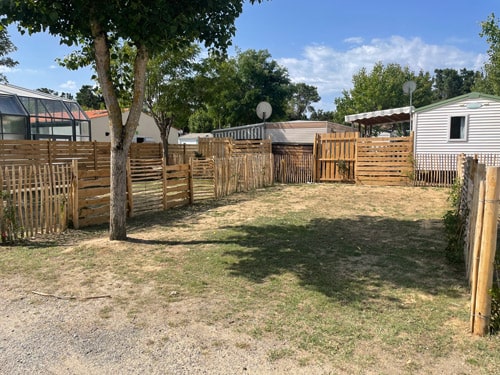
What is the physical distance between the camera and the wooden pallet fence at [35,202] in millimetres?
6848

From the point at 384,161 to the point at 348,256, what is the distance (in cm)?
1176

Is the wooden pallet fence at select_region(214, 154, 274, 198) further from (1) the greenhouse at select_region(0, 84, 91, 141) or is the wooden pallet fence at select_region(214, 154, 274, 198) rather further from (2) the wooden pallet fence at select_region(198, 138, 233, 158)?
(1) the greenhouse at select_region(0, 84, 91, 141)

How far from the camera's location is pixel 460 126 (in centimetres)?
1616

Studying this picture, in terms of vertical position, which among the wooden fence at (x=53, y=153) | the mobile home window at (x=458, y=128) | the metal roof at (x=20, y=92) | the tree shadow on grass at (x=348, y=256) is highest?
the metal roof at (x=20, y=92)

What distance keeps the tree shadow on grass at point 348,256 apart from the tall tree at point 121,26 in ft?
8.68

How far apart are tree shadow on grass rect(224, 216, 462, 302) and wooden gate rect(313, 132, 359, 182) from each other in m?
9.11

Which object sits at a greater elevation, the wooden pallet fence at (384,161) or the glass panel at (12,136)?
the glass panel at (12,136)

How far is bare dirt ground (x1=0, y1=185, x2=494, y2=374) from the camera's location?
9.92ft

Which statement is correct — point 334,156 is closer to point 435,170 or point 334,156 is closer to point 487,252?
point 435,170

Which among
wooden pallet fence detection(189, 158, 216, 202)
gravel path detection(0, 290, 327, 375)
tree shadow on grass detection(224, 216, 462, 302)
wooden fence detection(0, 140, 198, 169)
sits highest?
wooden fence detection(0, 140, 198, 169)

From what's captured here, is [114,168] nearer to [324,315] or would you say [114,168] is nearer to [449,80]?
[324,315]

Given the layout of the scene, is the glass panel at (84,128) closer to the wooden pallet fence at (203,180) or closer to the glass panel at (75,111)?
the glass panel at (75,111)

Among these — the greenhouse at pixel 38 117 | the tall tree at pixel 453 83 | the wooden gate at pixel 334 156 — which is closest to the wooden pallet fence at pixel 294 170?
the wooden gate at pixel 334 156

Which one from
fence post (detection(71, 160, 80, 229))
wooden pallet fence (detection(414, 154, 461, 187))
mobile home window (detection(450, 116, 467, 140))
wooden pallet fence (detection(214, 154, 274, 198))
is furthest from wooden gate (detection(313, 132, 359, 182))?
fence post (detection(71, 160, 80, 229))
